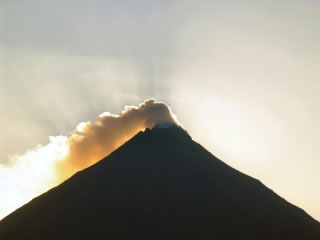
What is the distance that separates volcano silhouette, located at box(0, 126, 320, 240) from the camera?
75.9 metres

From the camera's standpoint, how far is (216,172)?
331ft

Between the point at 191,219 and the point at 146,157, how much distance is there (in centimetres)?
3231

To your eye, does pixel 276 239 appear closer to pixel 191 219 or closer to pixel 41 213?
pixel 191 219

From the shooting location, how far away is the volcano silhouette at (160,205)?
249ft

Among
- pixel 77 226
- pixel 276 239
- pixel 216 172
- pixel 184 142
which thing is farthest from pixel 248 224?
pixel 184 142

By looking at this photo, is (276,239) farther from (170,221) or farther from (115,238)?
(115,238)

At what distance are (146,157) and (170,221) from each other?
32155 mm

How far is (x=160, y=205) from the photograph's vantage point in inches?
3349

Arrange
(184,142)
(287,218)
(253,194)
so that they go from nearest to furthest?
1. (287,218)
2. (253,194)
3. (184,142)

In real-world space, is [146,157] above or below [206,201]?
above

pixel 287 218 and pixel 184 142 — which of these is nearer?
pixel 287 218

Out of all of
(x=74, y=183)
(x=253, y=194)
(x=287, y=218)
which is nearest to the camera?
(x=287, y=218)

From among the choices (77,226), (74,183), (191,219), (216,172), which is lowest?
(191,219)

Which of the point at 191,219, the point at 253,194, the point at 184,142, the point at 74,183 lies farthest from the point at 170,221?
the point at 184,142
